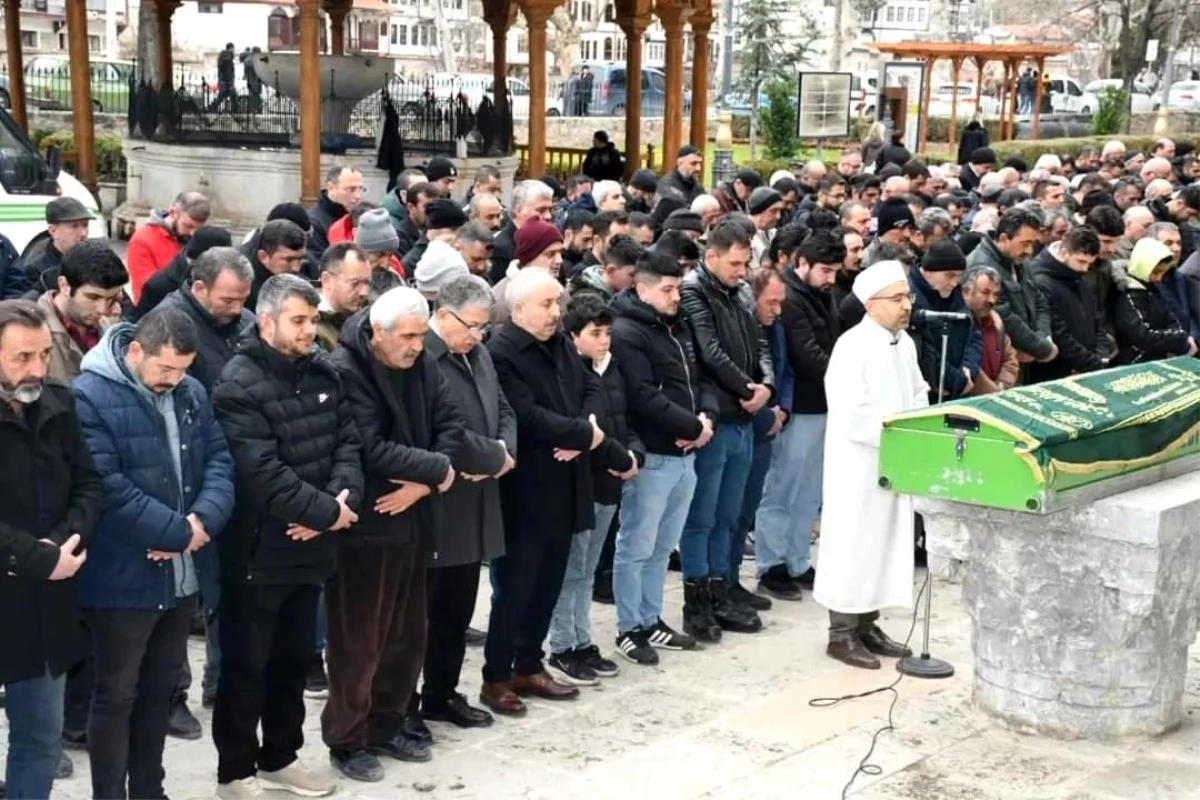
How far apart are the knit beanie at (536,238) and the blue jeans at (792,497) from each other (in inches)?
63.1

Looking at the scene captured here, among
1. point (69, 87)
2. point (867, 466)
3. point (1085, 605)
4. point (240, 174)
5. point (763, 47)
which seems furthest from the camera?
point (763, 47)

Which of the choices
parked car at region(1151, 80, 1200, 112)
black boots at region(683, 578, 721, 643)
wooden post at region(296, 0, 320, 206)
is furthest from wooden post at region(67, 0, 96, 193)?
parked car at region(1151, 80, 1200, 112)

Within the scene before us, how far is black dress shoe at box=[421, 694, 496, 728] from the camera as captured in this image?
7.19 meters

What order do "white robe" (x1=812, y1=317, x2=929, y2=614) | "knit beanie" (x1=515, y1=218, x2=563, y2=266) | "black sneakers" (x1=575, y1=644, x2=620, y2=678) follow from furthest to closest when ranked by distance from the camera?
"knit beanie" (x1=515, y1=218, x2=563, y2=266)
"white robe" (x1=812, y1=317, x2=929, y2=614)
"black sneakers" (x1=575, y1=644, x2=620, y2=678)

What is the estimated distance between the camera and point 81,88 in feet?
66.2

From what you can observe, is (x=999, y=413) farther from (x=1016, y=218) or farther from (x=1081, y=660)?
(x=1016, y=218)

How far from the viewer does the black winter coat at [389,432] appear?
6395 millimetres

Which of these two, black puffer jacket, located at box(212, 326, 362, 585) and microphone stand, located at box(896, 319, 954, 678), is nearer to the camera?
black puffer jacket, located at box(212, 326, 362, 585)

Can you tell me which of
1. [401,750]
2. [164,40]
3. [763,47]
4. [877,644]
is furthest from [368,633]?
[763,47]

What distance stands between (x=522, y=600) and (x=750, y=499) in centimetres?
209

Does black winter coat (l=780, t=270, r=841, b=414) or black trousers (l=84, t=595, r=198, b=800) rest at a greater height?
black winter coat (l=780, t=270, r=841, b=414)

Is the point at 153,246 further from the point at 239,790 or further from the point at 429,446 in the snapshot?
the point at 239,790

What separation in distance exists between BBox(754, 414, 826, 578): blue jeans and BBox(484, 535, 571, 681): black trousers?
2.09 meters

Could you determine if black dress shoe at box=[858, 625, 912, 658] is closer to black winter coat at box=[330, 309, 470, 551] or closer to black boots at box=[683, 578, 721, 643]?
black boots at box=[683, 578, 721, 643]
